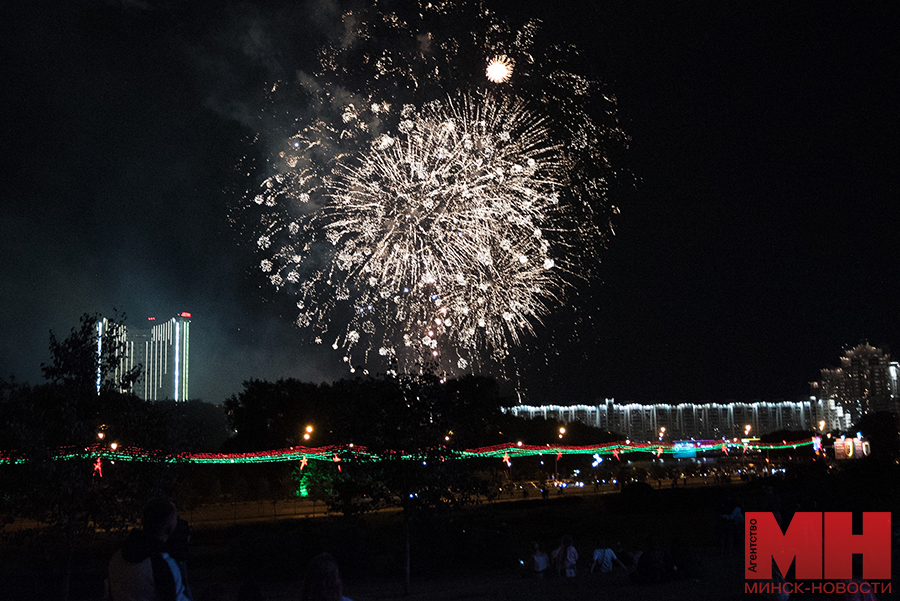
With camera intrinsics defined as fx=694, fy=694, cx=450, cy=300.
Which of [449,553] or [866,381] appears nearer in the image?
[449,553]

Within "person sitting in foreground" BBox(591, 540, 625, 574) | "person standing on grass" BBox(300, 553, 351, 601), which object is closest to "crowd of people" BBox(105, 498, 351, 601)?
"person standing on grass" BBox(300, 553, 351, 601)

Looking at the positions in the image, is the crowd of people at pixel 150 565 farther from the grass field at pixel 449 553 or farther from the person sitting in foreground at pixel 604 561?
the person sitting in foreground at pixel 604 561

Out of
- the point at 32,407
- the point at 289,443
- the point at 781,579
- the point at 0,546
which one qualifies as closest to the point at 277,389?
the point at 289,443

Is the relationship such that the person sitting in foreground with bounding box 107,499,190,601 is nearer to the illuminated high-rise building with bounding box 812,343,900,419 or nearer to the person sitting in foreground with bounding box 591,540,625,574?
the person sitting in foreground with bounding box 591,540,625,574

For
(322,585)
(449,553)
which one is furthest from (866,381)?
(322,585)

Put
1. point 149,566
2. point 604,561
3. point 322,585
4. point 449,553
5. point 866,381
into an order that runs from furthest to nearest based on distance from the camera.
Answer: point 866,381
point 449,553
point 604,561
point 149,566
point 322,585

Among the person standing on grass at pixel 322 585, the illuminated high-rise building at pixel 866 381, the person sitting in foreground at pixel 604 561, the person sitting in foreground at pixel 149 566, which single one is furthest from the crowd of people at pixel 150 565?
the illuminated high-rise building at pixel 866 381

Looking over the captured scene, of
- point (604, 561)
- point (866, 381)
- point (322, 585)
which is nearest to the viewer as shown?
point (322, 585)

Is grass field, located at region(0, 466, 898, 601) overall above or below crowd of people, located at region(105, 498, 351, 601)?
below

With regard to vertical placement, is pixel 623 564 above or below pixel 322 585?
below

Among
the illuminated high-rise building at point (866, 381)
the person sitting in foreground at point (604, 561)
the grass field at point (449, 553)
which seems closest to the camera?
the grass field at point (449, 553)

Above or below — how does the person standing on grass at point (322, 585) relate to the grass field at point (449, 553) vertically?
above

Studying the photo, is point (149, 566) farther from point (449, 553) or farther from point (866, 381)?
point (866, 381)

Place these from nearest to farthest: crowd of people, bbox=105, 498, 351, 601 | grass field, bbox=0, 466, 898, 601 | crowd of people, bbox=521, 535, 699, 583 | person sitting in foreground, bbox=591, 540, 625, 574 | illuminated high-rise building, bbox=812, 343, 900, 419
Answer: crowd of people, bbox=105, 498, 351, 601
crowd of people, bbox=521, 535, 699, 583
grass field, bbox=0, 466, 898, 601
person sitting in foreground, bbox=591, 540, 625, 574
illuminated high-rise building, bbox=812, 343, 900, 419
